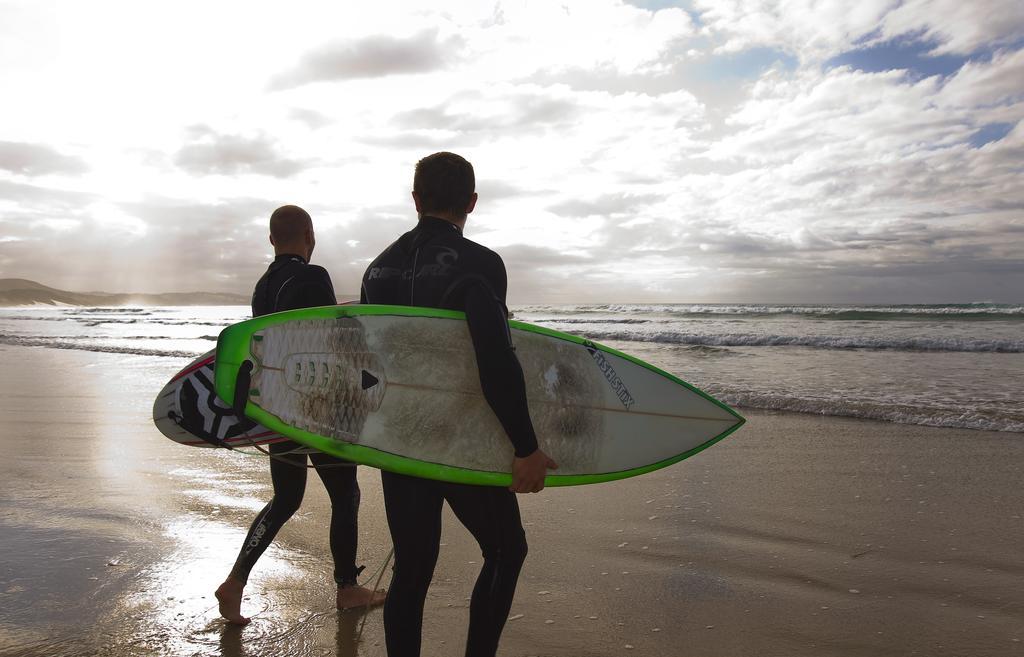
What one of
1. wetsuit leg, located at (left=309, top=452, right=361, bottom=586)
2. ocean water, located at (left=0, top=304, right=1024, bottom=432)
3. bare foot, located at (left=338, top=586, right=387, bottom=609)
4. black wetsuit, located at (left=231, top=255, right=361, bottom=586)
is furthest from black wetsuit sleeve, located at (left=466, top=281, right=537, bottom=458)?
ocean water, located at (left=0, top=304, right=1024, bottom=432)

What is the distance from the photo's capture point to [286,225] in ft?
8.21

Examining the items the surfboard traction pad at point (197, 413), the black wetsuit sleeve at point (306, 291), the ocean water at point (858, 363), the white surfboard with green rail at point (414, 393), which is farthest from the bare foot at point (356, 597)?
the ocean water at point (858, 363)

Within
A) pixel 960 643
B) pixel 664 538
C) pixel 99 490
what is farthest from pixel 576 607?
pixel 99 490

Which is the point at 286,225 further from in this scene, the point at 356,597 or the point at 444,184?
the point at 356,597

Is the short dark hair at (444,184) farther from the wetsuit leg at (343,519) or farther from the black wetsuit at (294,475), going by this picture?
the wetsuit leg at (343,519)

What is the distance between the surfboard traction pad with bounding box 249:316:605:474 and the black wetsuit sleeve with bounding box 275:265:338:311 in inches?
11.2

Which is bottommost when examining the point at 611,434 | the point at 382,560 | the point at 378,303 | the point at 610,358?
the point at 382,560

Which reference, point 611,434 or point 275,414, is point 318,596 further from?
point 611,434

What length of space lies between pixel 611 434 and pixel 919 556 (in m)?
1.92

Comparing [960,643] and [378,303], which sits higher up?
[378,303]

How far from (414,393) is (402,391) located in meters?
0.04

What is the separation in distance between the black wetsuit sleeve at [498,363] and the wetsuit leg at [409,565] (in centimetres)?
31

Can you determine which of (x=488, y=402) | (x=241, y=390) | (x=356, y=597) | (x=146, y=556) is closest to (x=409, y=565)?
(x=488, y=402)

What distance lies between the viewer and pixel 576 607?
2590mm
